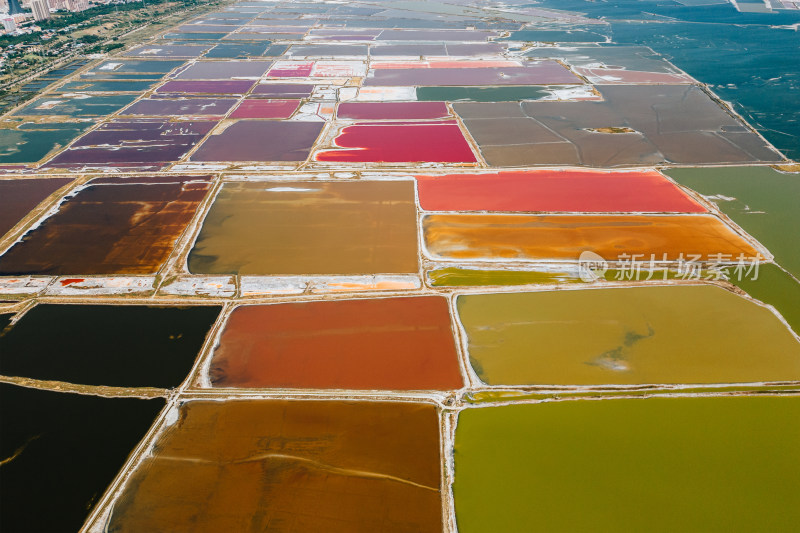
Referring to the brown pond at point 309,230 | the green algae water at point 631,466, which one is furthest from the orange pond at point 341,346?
the brown pond at point 309,230

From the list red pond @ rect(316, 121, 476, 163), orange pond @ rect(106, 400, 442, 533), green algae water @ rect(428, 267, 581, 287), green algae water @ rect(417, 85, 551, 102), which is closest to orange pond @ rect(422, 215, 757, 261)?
green algae water @ rect(428, 267, 581, 287)

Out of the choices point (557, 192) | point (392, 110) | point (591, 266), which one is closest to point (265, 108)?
point (392, 110)

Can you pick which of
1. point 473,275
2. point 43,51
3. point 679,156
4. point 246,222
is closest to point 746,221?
point 679,156

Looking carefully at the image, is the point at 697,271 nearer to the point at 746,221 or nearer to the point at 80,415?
the point at 746,221

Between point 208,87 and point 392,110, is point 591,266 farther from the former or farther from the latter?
point 208,87

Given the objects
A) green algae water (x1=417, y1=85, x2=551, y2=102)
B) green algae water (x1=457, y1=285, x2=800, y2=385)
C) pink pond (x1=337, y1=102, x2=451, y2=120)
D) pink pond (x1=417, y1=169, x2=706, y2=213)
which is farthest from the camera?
green algae water (x1=417, y1=85, x2=551, y2=102)

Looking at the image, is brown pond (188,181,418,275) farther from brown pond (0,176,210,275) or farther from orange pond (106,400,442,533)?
orange pond (106,400,442,533)
